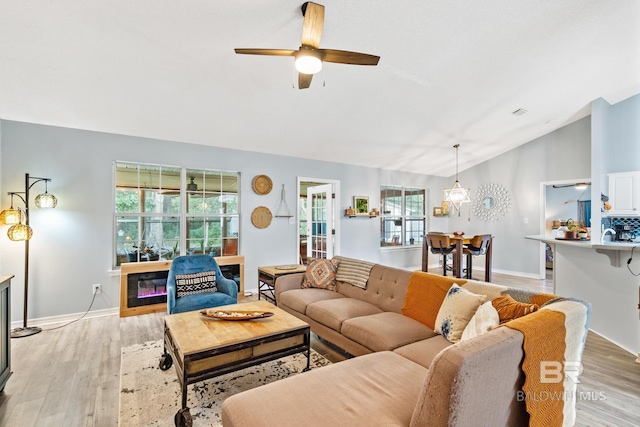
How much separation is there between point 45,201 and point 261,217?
9.35 ft

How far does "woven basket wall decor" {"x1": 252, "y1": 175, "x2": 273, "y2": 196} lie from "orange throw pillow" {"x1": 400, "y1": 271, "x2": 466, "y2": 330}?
10.8 feet

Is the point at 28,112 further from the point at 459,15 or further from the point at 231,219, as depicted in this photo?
the point at 459,15

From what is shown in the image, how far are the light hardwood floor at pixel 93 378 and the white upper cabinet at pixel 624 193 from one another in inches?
101

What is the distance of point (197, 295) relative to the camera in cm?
350

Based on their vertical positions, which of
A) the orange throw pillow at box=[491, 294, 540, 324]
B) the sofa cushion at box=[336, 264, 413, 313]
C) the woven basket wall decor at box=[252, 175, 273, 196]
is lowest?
the sofa cushion at box=[336, 264, 413, 313]

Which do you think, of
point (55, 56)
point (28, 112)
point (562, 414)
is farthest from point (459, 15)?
point (28, 112)

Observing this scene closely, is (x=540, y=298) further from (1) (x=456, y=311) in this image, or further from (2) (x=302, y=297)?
(2) (x=302, y=297)

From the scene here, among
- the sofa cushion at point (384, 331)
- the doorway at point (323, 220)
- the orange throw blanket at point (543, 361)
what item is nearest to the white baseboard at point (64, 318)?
the doorway at point (323, 220)

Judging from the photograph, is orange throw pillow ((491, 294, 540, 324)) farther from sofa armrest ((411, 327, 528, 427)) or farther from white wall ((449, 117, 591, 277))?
white wall ((449, 117, 591, 277))

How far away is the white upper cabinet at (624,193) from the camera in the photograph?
186 inches

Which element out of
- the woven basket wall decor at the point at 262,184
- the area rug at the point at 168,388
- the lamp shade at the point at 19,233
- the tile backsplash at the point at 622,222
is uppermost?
the woven basket wall decor at the point at 262,184

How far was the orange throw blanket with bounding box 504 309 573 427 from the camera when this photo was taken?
132 centimetres

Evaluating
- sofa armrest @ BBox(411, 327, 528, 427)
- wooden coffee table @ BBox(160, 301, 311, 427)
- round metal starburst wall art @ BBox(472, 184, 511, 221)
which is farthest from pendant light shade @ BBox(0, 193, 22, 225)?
round metal starburst wall art @ BBox(472, 184, 511, 221)

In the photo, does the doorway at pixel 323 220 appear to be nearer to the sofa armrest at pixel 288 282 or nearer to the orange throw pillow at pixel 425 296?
the sofa armrest at pixel 288 282
